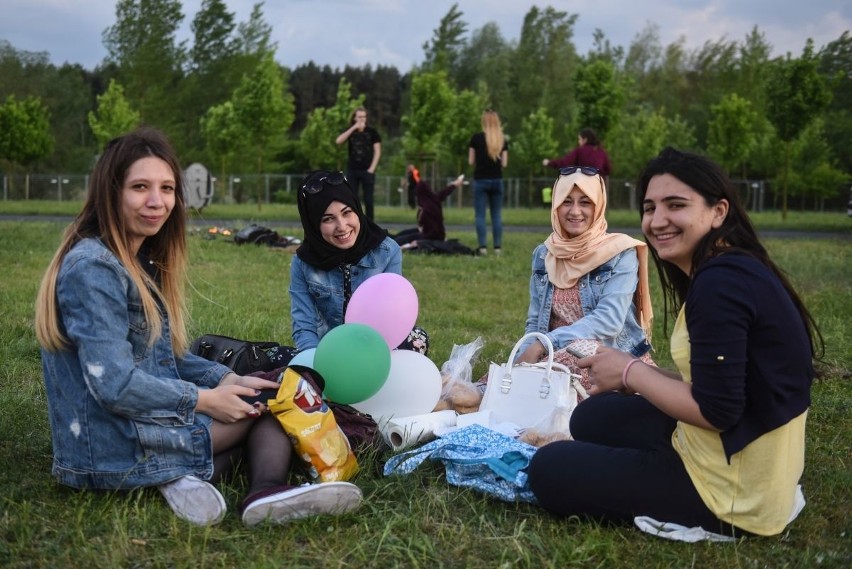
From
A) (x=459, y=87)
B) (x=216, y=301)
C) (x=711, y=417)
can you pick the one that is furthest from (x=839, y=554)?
(x=459, y=87)

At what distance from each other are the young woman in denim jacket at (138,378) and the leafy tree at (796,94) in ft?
72.5

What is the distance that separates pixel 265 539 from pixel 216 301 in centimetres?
494

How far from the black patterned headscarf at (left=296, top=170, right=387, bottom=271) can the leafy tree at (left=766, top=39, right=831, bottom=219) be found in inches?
809

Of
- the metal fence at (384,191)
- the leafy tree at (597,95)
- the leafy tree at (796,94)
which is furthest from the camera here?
the metal fence at (384,191)

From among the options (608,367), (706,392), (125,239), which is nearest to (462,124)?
(125,239)

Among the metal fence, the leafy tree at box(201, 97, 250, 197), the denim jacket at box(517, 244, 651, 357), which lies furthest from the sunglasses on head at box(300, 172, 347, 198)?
the metal fence

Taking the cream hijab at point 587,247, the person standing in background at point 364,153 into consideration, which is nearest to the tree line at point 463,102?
the person standing in background at point 364,153

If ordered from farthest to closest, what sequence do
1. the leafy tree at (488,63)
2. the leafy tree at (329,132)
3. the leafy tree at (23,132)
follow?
the leafy tree at (488,63) → the leafy tree at (329,132) → the leafy tree at (23,132)

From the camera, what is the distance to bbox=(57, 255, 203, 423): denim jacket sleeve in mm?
2781

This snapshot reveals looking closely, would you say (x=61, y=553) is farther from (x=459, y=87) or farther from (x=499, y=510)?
(x=459, y=87)

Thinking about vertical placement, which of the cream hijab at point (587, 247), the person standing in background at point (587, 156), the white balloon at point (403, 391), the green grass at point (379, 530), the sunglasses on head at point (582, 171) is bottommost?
the green grass at point (379, 530)

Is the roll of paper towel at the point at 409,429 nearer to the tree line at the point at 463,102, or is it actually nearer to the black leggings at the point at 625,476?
the black leggings at the point at 625,476

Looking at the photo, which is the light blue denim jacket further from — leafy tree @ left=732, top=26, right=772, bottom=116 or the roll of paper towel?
leafy tree @ left=732, top=26, right=772, bottom=116

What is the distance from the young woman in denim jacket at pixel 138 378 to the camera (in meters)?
2.82
